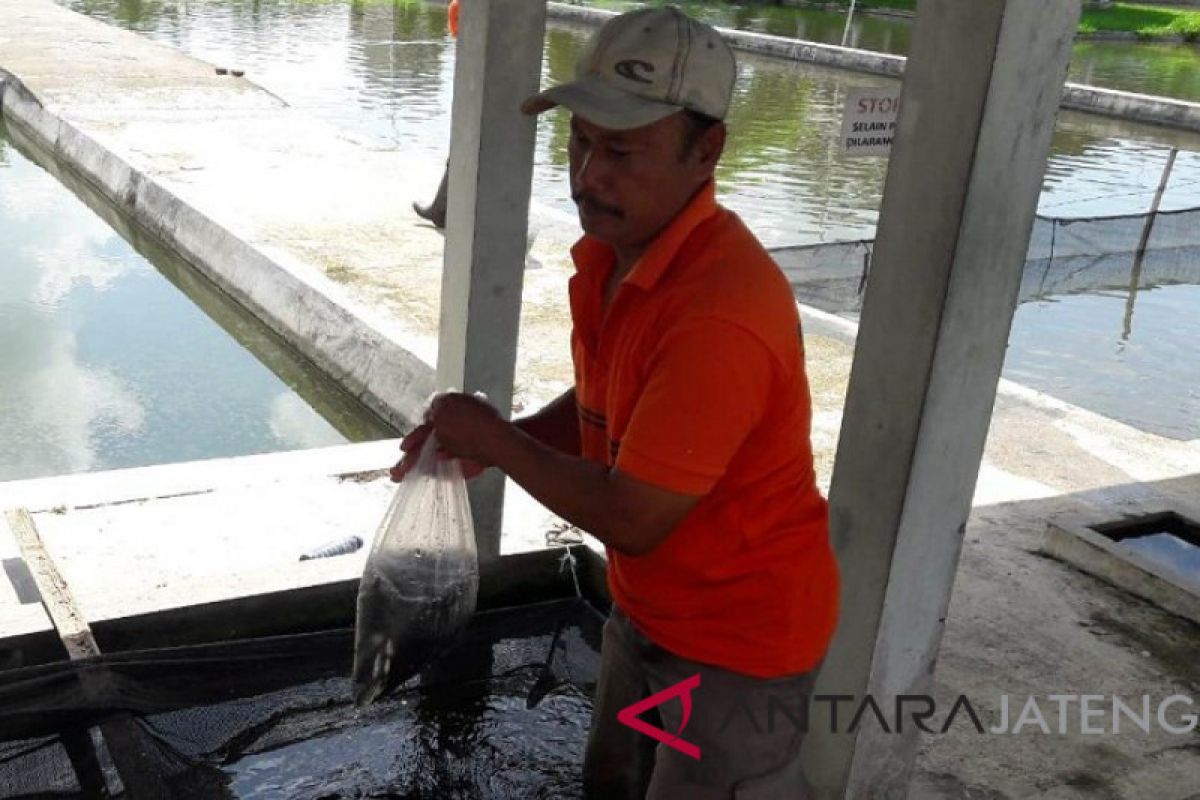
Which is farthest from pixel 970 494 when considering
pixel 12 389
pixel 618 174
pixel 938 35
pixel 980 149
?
pixel 12 389

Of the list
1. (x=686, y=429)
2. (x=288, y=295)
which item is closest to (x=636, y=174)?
(x=686, y=429)

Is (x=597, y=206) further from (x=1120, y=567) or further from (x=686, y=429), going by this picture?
(x=1120, y=567)

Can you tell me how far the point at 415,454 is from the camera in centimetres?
265

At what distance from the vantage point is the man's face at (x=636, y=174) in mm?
2088

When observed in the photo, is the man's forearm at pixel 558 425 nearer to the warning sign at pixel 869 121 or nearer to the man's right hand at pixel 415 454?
the man's right hand at pixel 415 454

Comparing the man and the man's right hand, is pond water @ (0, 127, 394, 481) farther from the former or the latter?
the man

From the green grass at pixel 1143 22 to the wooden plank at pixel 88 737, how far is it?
3545 centimetres

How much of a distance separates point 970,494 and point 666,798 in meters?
0.99

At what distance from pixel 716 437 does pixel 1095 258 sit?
11.1 m

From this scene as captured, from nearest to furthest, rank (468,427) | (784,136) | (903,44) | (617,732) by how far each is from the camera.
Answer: (468,427) < (617,732) < (784,136) < (903,44)

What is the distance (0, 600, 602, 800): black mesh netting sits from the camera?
3.37m

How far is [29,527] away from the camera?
444 centimetres

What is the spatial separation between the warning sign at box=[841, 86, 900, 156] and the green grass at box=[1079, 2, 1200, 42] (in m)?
34.4

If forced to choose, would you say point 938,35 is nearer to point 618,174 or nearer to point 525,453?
point 618,174
